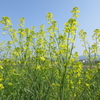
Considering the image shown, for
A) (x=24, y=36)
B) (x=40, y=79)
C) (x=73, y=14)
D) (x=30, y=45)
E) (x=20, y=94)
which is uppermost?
(x=73, y=14)

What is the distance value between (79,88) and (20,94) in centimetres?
152

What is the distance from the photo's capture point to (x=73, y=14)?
304 centimetres

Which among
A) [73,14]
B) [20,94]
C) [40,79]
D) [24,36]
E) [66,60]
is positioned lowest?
[20,94]

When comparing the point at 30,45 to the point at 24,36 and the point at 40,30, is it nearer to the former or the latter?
the point at 24,36

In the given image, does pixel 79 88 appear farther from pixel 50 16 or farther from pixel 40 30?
pixel 40 30

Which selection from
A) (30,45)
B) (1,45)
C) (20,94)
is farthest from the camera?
(1,45)

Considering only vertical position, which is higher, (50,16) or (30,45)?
(50,16)

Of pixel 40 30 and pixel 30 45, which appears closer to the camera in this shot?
pixel 30 45

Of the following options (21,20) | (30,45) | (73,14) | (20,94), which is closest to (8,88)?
(20,94)

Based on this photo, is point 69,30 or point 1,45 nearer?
point 69,30

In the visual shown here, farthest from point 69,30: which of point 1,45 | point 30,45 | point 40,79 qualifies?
point 1,45

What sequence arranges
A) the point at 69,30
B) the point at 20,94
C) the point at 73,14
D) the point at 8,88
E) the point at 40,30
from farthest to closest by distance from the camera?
1. the point at 40,30
2. the point at 8,88
3. the point at 20,94
4. the point at 73,14
5. the point at 69,30

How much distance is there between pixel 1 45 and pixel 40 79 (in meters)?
5.56

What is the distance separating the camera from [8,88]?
11.5 ft
